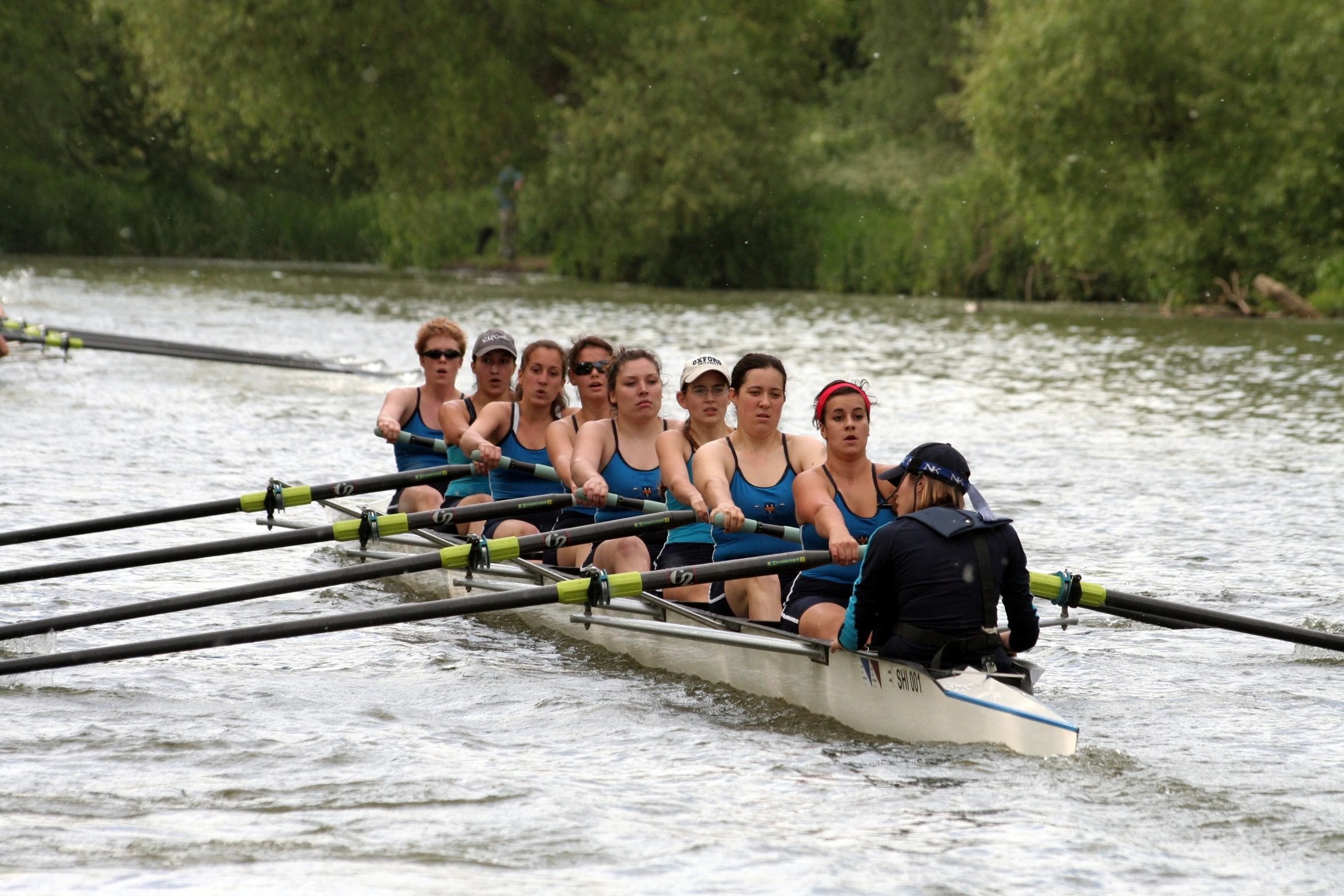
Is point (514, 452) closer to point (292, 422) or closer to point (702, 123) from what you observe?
point (292, 422)

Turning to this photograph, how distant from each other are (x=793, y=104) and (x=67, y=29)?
53.9 feet

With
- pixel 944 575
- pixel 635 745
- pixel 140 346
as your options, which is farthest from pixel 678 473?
pixel 140 346

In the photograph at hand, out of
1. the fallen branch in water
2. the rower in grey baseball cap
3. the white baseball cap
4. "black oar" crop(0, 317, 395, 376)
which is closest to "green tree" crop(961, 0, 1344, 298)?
the fallen branch in water

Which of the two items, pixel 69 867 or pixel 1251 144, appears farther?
pixel 1251 144

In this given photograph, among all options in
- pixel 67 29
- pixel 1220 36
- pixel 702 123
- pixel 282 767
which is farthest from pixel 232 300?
pixel 282 767

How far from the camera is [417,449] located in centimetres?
855

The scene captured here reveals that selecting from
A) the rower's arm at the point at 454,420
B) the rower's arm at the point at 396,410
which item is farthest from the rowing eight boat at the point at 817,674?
the rower's arm at the point at 396,410

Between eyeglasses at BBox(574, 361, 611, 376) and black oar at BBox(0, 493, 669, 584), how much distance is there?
62 cm

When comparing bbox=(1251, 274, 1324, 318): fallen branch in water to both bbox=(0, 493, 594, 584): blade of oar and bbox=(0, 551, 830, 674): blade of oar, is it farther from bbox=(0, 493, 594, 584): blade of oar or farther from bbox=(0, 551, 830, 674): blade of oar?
bbox=(0, 551, 830, 674): blade of oar

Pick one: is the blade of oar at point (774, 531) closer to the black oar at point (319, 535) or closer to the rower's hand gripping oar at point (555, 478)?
the rower's hand gripping oar at point (555, 478)

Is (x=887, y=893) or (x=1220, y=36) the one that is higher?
(x=1220, y=36)

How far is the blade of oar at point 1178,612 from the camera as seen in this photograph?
5.49 meters

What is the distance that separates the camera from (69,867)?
4.27m

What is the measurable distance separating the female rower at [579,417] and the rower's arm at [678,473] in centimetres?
70
